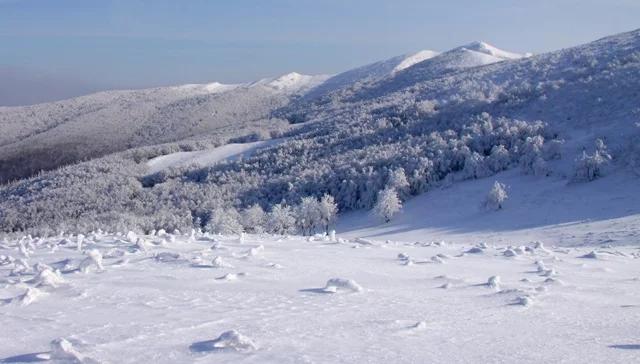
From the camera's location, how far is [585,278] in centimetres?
948

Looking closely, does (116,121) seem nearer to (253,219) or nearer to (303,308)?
(253,219)

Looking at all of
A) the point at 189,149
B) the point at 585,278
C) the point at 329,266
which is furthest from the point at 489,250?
the point at 189,149

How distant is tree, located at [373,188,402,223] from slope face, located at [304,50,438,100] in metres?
131

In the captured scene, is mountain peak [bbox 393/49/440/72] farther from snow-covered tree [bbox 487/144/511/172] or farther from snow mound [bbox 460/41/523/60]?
snow-covered tree [bbox 487/144/511/172]

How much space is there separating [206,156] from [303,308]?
68.7 meters

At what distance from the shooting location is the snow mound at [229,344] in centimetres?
553

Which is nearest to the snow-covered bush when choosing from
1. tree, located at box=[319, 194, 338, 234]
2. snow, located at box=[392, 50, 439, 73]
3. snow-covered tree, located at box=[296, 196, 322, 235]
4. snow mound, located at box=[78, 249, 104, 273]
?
tree, located at box=[319, 194, 338, 234]

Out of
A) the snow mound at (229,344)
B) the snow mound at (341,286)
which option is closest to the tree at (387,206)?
the snow mound at (341,286)

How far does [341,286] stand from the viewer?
7887 mm

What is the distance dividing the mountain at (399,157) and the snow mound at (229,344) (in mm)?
27773

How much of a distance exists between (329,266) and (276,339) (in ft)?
12.5

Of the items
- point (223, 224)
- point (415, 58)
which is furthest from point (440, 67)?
point (223, 224)

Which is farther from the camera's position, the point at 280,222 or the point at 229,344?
the point at 280,222

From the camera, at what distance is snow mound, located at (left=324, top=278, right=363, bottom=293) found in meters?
7.74
